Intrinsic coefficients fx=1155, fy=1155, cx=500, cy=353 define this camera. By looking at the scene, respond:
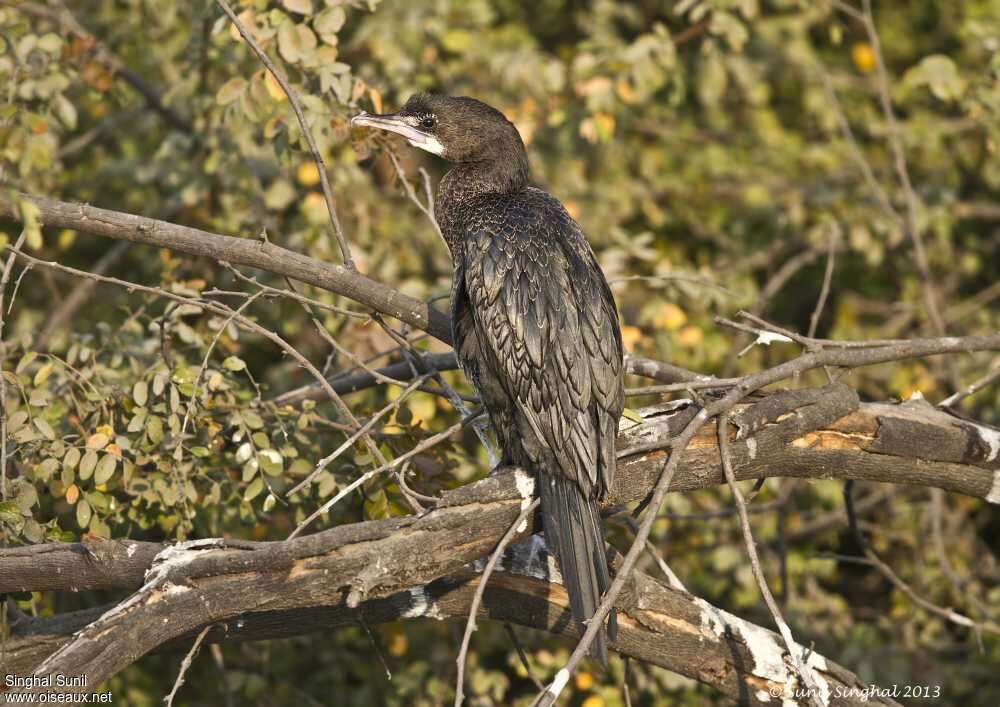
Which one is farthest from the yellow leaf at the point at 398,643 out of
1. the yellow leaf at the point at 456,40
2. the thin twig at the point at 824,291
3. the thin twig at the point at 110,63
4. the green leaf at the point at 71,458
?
the yellow leaf at the point at 456,40

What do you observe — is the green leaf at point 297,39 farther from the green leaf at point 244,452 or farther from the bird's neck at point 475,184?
the green leaf at point 244,452

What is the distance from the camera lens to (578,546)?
8.76ft

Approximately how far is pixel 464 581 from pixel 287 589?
567 mm

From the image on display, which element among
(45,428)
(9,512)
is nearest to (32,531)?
(9,512)

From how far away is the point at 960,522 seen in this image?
5.03 meters

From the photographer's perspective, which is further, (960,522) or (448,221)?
(960,522)

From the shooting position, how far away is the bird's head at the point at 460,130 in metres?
3.64

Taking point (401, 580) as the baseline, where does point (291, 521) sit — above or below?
below

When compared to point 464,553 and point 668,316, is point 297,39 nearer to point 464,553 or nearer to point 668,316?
point 668,316

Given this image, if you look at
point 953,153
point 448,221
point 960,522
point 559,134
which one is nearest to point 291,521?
point 448,221

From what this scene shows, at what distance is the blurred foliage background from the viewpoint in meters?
3.28

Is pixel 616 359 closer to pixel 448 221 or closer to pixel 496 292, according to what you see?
pixel 496 292

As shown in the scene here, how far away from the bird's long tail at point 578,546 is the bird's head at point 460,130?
1272 mm

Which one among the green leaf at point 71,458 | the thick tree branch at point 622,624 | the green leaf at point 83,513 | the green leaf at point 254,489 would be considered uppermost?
the green leaf at point 71,458
